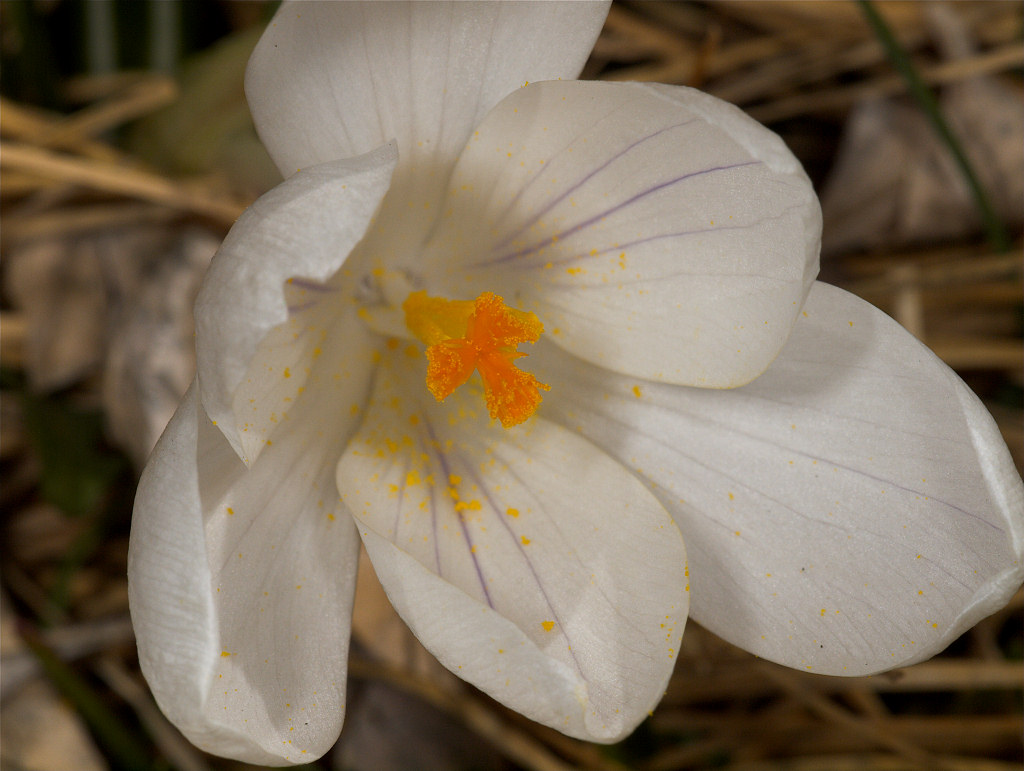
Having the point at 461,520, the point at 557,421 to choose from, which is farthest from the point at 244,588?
the point at 557,421

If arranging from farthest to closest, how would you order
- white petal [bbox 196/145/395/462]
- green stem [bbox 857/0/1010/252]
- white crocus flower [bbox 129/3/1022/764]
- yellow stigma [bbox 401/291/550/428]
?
Answer: green stem [bbox 857/0/1010/252]
yellow stigma [bbox 401/291/550/428]
white crocus flower [bbox 129/3/1022/764]
white petal [bbox 196/145/395/462]

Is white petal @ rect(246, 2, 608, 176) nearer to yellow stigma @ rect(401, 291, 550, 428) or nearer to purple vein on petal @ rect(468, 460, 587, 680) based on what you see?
yellow stigma @ rect(401, 291, 550, 428)

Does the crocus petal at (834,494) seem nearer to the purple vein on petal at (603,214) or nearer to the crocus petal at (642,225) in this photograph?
the crocus petal at (642,225)

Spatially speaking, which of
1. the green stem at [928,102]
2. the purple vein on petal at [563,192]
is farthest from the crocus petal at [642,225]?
the green stem at [928,102]

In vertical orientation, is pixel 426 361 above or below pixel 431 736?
above

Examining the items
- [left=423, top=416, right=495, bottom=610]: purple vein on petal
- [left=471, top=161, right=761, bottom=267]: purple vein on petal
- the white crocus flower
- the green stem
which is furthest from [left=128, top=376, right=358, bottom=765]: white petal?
the green stem

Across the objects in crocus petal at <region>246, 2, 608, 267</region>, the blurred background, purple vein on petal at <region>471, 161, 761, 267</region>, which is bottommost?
the blurred background

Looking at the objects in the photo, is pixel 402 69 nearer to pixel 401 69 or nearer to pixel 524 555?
pixel 401 69

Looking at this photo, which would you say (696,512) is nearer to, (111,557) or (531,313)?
(531,313)

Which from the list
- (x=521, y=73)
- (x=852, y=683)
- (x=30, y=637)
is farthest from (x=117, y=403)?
(x=852, y=683)
